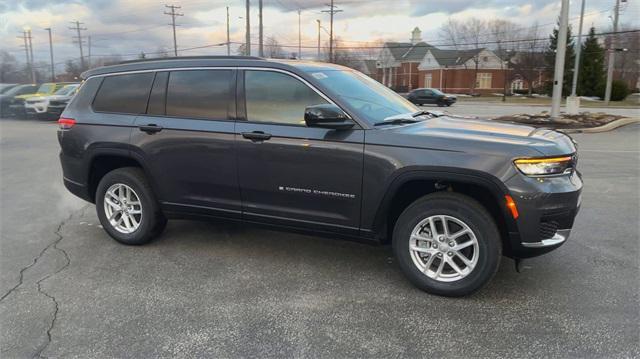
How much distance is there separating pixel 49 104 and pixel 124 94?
2131 centimetres

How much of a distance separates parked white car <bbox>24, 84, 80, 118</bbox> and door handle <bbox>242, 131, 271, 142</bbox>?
21.9 metres

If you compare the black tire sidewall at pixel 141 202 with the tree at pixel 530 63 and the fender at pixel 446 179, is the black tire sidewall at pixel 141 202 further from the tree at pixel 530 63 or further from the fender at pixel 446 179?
the tree at pixel 530 63

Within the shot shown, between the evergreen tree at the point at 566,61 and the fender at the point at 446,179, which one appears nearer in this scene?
the fender at the point at 446,179

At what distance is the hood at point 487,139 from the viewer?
3.49m

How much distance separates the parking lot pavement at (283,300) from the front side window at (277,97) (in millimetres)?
1331

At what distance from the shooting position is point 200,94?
4523 millimetres

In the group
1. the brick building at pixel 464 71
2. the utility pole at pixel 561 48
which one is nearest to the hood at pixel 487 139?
the utility pole at pixel 561 48

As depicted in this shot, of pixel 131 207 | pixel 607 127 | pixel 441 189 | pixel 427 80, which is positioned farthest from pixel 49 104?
pixel 427 80

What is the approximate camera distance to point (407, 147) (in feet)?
12.1

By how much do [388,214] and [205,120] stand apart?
6.03 ft

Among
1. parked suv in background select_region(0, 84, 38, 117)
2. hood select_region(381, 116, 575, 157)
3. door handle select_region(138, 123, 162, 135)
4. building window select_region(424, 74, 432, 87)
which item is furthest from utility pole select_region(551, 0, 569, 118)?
building window select_region(424, 74, 432, 87)

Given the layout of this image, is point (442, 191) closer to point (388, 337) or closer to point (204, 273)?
point (388, 337)

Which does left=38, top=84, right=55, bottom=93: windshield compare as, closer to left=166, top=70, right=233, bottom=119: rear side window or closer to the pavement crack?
the pavement crack

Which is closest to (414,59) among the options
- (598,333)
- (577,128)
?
(577,128)
